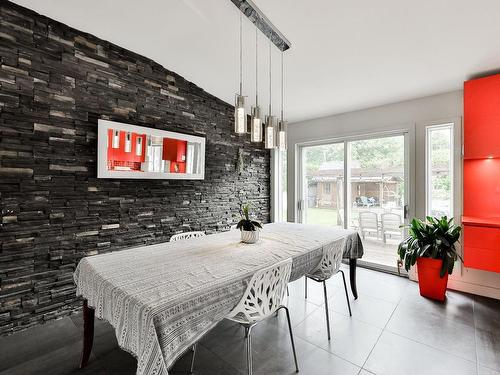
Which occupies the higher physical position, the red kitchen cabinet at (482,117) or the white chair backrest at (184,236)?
the red kitchen cabinet at (482,117)

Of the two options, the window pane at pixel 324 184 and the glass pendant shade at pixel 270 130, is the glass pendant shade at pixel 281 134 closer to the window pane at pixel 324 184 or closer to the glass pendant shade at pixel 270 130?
the glass pendant shade at pixel 270 130

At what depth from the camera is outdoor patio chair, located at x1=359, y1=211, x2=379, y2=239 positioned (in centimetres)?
379

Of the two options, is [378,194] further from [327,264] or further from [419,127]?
[327,264]

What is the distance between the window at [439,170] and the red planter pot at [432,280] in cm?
76

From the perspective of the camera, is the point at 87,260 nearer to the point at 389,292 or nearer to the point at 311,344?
the point at 311,344

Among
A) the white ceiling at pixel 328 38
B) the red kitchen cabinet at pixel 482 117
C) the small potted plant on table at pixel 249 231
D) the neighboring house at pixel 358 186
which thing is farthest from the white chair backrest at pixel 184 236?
the red kitchen cabinet at pixel 482 117

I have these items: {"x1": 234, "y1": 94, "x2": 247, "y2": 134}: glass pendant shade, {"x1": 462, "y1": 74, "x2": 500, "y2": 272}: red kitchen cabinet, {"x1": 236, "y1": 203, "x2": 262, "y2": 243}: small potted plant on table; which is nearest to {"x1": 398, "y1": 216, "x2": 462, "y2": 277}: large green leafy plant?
{"x1": 462, "y1": 74, "x2": 500, "y2": 272}: red kitchen cabinet

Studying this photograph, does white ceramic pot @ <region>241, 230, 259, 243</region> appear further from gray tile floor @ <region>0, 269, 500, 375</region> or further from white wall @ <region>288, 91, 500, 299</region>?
white wall @ <region>288, 91, 500, 299</region>

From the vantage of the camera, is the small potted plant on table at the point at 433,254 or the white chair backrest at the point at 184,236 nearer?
the white chair backrest at the point at 184,236

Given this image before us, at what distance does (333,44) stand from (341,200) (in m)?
2.42

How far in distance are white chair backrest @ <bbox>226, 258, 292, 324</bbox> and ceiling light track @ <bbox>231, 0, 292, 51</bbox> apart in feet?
6.55

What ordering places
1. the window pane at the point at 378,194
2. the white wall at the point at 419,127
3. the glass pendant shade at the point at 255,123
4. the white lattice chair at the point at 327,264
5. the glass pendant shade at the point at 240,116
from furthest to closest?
the window pane at the point at 378,194 < the white wall at the point at 419,127 < the white lattice chair at the point at 327,264 < the glass pendant shade at the point at 255,123 < the glass pendant shade at the point at 240,116

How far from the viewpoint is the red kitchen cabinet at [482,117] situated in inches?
99.5

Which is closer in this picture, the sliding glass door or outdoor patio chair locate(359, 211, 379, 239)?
the sliding glass door
